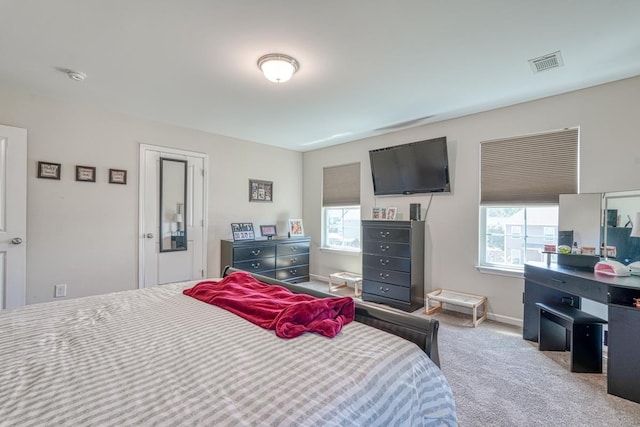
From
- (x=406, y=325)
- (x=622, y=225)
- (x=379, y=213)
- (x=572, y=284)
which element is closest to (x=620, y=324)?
(x=572, y=284)

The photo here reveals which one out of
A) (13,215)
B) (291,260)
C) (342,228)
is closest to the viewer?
(13,215)

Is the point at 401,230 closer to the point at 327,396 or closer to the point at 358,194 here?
the point at 358,194

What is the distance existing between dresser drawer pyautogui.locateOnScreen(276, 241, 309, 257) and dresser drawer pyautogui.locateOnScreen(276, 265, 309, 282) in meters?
0.27

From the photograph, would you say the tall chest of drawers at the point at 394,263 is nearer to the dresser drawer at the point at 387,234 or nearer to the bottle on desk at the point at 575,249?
the dresser drawer at the point at 387,234

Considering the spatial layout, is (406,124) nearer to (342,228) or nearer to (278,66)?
(342,228)

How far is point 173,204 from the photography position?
4.18m

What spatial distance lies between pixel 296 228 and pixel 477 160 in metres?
3.09

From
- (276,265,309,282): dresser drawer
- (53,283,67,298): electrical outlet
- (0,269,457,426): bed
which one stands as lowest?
(276,265,309,282): dresser drawer

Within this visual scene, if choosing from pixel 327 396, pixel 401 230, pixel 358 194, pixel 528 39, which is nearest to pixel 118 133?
pixel 358 194

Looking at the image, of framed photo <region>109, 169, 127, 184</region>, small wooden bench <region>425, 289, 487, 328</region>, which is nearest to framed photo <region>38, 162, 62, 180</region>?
framed photo <region>109, 169, 127, 184</region>

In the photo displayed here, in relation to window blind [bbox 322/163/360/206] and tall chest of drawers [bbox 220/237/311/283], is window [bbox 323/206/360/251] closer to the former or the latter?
window blind [bbox 322/163/360/206]

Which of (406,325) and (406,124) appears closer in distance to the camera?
(406,325)

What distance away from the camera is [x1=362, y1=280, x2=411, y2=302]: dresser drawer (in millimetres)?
3826

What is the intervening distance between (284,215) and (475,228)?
3.25 metres
